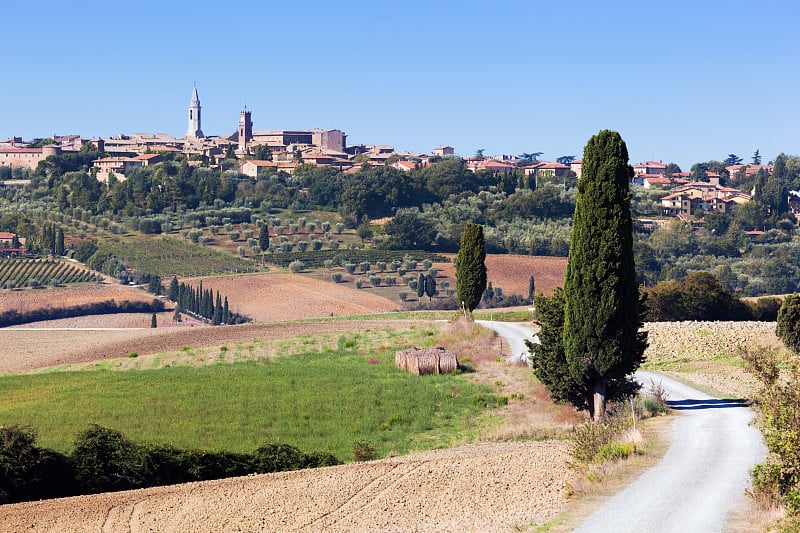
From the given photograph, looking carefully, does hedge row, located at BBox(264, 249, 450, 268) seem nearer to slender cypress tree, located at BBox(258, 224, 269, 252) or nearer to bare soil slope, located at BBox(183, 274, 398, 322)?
slender cypress tree, located at BBox(258, 224, 269, 252)

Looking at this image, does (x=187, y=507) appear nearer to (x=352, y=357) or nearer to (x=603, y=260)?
(x=603, y=260)

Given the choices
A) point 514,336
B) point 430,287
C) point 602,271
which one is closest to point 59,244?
point 430,287

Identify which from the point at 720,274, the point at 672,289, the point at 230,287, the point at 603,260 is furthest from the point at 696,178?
the point at 603,260

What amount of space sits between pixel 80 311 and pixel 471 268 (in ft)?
173

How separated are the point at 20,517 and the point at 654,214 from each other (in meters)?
138

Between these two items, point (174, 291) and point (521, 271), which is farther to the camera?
point (521, 271)

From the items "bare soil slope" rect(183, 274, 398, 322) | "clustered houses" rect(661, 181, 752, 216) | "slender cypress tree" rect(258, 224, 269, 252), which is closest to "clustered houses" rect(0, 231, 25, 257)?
"bare soil slope" rect(183, 274, 398, 322)

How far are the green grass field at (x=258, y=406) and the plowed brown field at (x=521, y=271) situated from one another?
59.5 meters

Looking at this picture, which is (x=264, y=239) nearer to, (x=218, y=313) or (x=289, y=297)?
(x=289, y=297)

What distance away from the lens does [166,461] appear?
23.7 meters

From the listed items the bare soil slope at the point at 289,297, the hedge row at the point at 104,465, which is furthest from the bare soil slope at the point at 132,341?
the bare soil slope at the point at 289,297

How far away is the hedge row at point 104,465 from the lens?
22.4 meters

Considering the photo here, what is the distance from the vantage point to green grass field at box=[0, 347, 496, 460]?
3081cm

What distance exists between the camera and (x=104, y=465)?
2330cm
